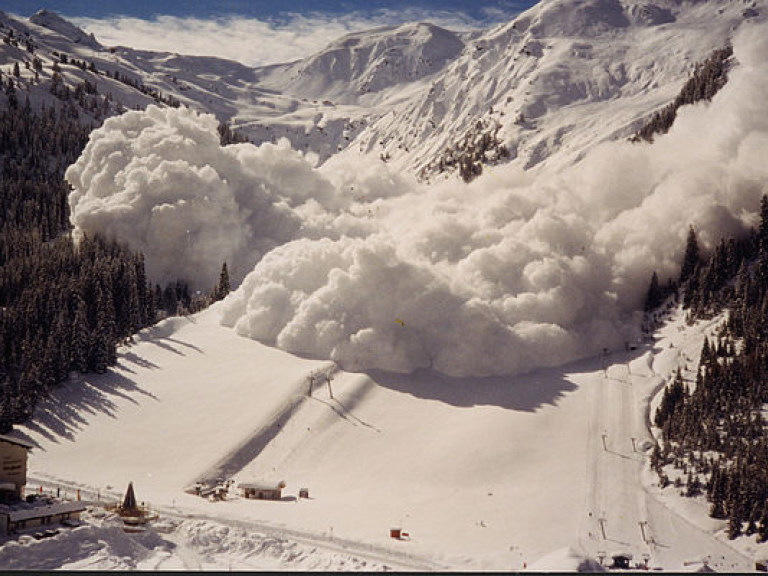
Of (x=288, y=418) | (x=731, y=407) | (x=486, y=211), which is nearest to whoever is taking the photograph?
(x=731, y=407)

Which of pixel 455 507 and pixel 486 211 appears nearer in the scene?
pixel 455 507

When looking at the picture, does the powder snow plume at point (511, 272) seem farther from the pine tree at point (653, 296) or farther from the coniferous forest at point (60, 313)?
the coniferous forest at point (60, 313)

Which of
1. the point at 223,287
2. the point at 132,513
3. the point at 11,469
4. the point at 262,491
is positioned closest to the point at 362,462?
the point at 262,491

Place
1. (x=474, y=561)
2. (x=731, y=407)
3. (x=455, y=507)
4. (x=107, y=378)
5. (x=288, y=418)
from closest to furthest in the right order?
(x=474, y=561) → (x=455, y=507) → (x=731, y=407) → (x=288, y=418) → (x=107, y=378)

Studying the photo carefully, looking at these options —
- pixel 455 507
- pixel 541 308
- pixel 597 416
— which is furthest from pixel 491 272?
pixel 455 507

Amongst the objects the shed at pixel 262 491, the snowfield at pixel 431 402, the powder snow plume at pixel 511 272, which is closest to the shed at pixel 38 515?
the snowfield at pixel 431 402

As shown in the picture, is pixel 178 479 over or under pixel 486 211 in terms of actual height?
under

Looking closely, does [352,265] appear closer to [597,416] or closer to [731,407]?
[597,416]
